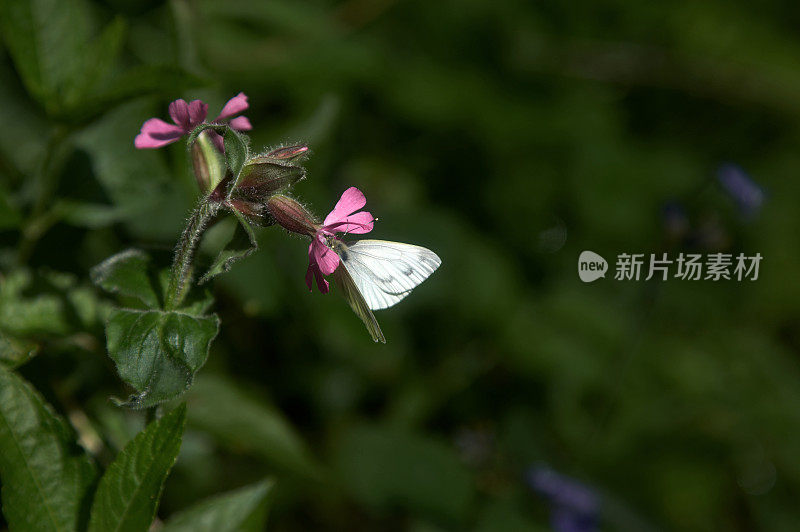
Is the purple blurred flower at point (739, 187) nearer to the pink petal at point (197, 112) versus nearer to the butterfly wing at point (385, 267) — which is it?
the butterfly wing at point (385, 267)

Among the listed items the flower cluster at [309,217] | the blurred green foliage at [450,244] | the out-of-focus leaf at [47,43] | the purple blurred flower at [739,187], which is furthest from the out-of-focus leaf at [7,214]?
the purple blurred flower at [739,187]

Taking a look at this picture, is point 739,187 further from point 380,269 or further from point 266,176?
point 266,176

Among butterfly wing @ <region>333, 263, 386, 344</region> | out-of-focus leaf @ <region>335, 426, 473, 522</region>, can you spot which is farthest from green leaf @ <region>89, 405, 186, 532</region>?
out-of-focus leaf @ <region>335, 426, 473, 522</region>

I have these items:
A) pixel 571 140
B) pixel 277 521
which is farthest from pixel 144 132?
pixel 571 140

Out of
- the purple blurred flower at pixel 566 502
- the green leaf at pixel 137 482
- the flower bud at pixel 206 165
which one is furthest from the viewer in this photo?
the purple blurred flower at pixel 566 502

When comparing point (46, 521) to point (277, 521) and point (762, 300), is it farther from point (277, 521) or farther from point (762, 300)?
point (762, 300)
